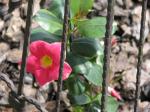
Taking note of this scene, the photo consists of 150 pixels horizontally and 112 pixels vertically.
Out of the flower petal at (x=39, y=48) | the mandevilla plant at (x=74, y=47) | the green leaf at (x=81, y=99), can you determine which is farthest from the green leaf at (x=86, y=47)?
the green leaf at (x=81, y=99)

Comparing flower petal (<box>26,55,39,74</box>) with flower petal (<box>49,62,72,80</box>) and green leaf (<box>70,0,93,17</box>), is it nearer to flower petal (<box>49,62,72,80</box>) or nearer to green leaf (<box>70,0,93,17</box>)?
flower petal (<box>49,62,72,80</box>)

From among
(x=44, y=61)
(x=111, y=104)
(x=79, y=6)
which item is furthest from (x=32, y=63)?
(x=111, y=104)

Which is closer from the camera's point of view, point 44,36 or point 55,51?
point 55,51

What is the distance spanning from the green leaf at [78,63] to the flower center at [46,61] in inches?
3.3

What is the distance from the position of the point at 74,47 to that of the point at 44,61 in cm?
11

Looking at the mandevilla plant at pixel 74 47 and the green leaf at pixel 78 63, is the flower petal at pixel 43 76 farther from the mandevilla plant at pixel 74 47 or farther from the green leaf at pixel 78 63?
the green leaf at pixel 78 63

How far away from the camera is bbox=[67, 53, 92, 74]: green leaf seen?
1906 millimetres

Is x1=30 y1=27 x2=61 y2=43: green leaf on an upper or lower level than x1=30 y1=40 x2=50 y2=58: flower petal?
upper

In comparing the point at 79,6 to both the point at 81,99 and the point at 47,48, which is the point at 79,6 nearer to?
the point at 47,48

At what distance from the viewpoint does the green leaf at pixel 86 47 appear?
1.88 meters

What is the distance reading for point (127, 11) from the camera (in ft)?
11.9

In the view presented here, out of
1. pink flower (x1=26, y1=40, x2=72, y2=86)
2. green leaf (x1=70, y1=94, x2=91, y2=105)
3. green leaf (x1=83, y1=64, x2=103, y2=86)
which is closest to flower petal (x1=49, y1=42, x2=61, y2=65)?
pink flower (x1=26, y1=40, x2=72, y2=86)

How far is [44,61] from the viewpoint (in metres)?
1.86

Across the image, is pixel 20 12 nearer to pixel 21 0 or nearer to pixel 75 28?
pixel 21 0
